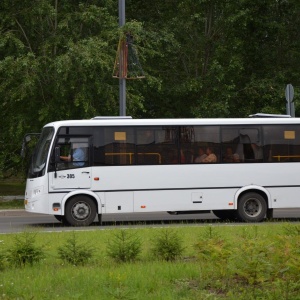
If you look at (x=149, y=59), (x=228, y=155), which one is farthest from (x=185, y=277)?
(x=149, y=59)

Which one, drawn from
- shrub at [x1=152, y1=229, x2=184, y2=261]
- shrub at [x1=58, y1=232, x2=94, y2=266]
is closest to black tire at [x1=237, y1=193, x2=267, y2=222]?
shrub at [x1=152, y1=229, x2=184, y2=261]

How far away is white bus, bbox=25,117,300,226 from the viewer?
22.9 metres

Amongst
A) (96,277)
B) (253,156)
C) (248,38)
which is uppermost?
(248,38)

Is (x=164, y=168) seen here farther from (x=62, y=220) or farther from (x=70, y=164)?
(x=62, y=220)

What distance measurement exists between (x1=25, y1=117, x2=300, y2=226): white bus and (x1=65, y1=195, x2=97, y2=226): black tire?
0.02 meters

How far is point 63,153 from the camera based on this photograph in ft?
75.5

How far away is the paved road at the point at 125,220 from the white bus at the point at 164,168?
1.47ft

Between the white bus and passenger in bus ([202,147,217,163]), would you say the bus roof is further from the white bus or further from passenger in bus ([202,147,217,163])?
passenger in bus ([202,147,217,163])

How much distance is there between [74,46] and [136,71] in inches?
88.8

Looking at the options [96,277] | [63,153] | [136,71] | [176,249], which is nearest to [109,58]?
[136,71]

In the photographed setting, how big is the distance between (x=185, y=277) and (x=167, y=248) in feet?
6.02

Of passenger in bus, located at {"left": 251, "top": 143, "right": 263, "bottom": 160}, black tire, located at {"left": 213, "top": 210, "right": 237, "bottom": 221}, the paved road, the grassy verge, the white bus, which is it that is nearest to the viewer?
the grassy verge

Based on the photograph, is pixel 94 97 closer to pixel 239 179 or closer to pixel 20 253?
pixel 239 179

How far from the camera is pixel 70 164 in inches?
900
